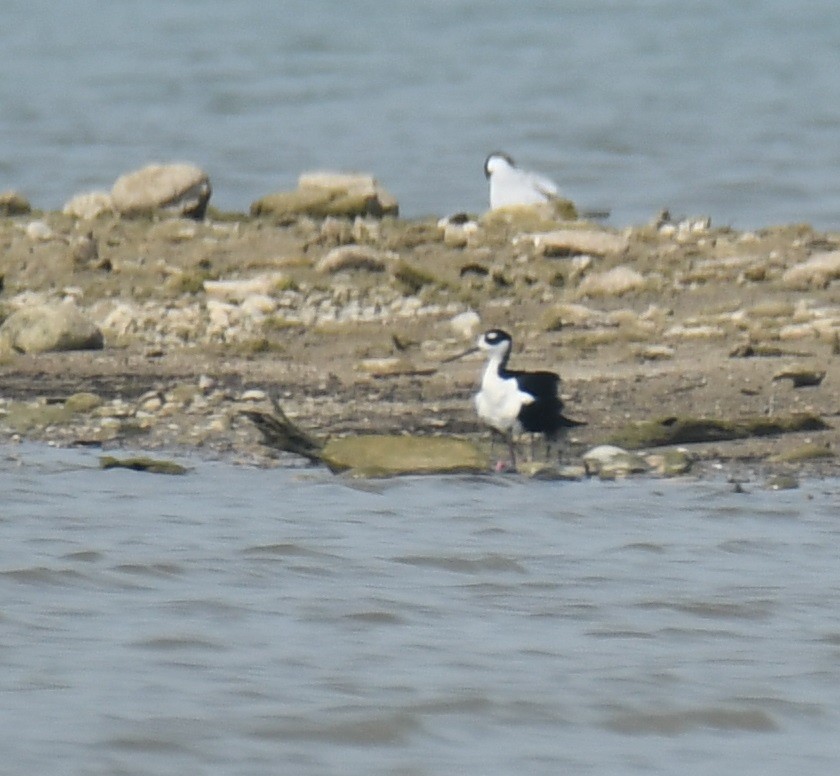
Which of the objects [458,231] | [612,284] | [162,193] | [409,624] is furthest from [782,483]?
[162,193]

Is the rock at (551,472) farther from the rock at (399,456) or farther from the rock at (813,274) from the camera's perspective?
the rock at (813,274)

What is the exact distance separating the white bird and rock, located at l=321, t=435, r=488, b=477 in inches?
180

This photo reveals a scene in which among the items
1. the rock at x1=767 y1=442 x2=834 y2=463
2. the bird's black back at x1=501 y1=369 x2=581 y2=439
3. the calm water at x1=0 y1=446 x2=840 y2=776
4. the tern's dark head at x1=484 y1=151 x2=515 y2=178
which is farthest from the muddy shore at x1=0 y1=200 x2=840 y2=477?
the tern's dark head at x1=484 y1=151 x2=515 y2=178

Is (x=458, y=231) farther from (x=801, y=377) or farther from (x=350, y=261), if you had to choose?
(x=801, y=377)

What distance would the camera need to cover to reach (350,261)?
10.6m

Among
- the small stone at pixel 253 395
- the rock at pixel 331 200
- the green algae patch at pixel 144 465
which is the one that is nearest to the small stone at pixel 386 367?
the small stone at pixel 253 395

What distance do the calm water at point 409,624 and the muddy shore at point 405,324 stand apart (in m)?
0.60

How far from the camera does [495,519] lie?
7.19 m

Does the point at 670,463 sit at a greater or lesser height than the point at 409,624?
greater

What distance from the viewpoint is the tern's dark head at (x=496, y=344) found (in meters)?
8.41

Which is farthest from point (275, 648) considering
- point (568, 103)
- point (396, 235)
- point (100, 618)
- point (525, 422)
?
point (568, 103)

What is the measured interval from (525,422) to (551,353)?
159 centimetres

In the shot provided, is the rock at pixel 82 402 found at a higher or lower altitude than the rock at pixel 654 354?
lower

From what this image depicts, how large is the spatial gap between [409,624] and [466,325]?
381cm
